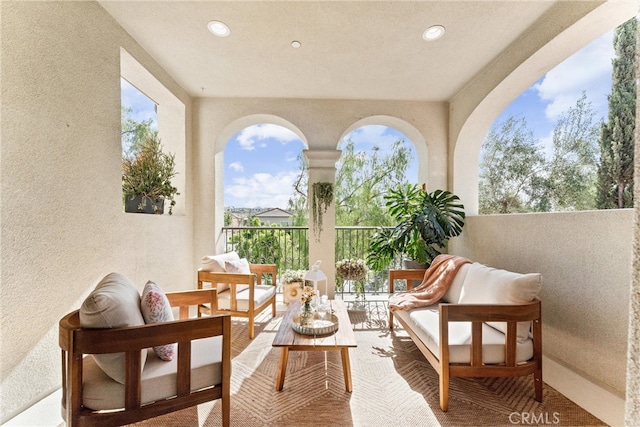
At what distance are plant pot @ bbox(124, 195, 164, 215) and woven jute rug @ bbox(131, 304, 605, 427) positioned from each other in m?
1.66

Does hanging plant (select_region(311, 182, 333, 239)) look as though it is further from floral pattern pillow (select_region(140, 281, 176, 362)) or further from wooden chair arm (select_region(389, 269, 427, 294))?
floral pattern pillow (select_region(140, 281, 176, 362))

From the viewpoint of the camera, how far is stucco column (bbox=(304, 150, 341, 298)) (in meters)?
3.60

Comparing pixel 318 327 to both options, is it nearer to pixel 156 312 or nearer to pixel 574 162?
pixel 156 312

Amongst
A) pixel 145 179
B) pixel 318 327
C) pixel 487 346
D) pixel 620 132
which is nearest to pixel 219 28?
pixel 145 179

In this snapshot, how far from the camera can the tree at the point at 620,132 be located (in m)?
2.75

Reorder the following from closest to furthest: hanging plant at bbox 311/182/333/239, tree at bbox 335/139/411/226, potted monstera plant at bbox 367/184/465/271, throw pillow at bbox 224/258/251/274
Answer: throw pillow at bbox 224/258/251/274
potted monstera plant at bbox 367/184/465/271
hanging plant at bbox 311/182/333/239
tree at bbox 335/139/411/226

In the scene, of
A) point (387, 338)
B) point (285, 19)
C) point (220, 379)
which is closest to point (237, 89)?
point (285, 19)

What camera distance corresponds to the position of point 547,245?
2.05 metres

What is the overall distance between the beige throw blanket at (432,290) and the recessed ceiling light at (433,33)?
2.10 meters

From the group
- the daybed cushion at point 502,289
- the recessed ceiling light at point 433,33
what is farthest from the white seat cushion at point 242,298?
the recessed ceiling light at point 433,33

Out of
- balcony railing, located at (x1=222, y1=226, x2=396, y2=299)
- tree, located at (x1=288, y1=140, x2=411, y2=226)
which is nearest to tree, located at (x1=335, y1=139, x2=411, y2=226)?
tree, located at (x1=288, y1=140, x2=411, y2=226)

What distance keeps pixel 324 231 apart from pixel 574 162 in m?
3.37

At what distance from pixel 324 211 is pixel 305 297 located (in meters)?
1.74

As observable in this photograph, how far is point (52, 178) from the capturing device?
5.30 ft
